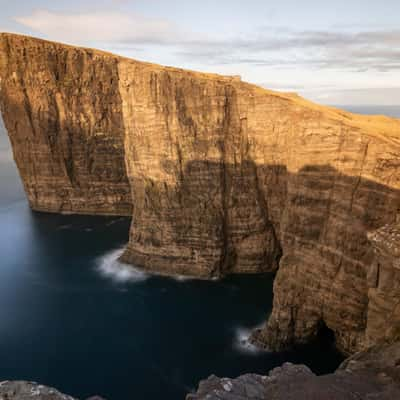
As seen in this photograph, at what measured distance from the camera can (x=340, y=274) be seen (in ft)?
116

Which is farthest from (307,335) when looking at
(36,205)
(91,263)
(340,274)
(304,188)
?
(36,205)

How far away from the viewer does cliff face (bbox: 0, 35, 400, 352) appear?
115 ft

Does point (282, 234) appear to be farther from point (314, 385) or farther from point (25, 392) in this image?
point (25, 392)

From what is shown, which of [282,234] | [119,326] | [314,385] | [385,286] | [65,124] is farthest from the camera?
[65,124]

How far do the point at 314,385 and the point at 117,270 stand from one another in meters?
43.2

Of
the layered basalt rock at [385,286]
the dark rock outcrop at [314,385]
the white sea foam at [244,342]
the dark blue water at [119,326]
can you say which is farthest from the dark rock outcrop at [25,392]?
the white sea foam at [244,342]

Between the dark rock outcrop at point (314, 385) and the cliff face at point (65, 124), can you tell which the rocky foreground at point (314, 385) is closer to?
the dark rock outcrop at point (314, 385)

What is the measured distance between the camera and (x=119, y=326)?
44469mm

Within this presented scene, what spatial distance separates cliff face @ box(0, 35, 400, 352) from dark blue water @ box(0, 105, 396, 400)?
346cm

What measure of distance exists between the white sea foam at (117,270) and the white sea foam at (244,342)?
18197 millimetres

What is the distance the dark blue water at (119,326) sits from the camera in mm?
36241

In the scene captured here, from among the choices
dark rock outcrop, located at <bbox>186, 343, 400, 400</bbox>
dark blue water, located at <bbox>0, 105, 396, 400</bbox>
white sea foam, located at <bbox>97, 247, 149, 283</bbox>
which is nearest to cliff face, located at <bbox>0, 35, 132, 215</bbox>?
dark blue water, located at <bbox>0, 105, 396, 400</bbox>

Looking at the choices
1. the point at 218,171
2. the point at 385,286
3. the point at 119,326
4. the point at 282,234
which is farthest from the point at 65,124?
the point at 385,286

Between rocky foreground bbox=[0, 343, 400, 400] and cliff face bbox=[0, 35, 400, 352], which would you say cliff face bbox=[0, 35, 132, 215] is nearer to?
cliff face bbox=[0, 35, 400, 352]
